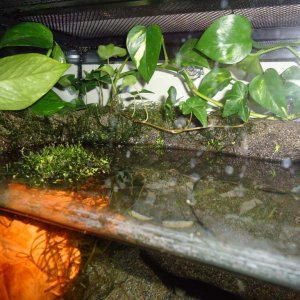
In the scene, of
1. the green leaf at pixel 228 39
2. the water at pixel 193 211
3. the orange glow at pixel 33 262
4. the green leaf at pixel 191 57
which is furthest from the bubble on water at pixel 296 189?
the orange glow at pixel 33 262

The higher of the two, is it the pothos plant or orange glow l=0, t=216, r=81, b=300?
the pothos plant

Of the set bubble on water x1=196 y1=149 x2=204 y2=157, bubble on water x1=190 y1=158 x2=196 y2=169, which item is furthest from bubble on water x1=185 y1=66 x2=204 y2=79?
bubble on water x1=190 y1=158 x2=196 y2=169

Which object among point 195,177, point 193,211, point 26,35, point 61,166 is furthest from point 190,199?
point 26,35

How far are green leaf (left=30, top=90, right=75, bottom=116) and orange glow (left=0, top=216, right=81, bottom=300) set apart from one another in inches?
18.2

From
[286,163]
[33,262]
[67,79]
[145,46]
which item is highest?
[145,46]

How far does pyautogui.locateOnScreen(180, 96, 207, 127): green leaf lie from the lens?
113 cm

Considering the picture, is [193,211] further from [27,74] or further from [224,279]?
[27,74]

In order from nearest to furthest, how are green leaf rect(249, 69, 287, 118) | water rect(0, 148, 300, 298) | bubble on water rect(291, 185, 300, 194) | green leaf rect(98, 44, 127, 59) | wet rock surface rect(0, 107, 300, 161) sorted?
1. water rect(0, 148, 300, 298)
2. bubble on water rect(291, 185, 300, 194)
3. green leaf rect(249, 69, 287, 118)
4. wet rock surface rect(0, 107, 300, 161)
5. green leaf rect(98, 44, 127, 59)

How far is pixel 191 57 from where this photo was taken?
114 cm

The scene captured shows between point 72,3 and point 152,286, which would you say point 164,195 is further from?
point 72,3

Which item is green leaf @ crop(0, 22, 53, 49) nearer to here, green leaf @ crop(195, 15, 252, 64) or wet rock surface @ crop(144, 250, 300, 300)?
green leaf @ crop(195, 15, 252, 64)

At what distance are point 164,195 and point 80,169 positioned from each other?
362mm

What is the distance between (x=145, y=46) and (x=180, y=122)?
48 centimetres

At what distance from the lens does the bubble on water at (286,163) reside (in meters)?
1.13
